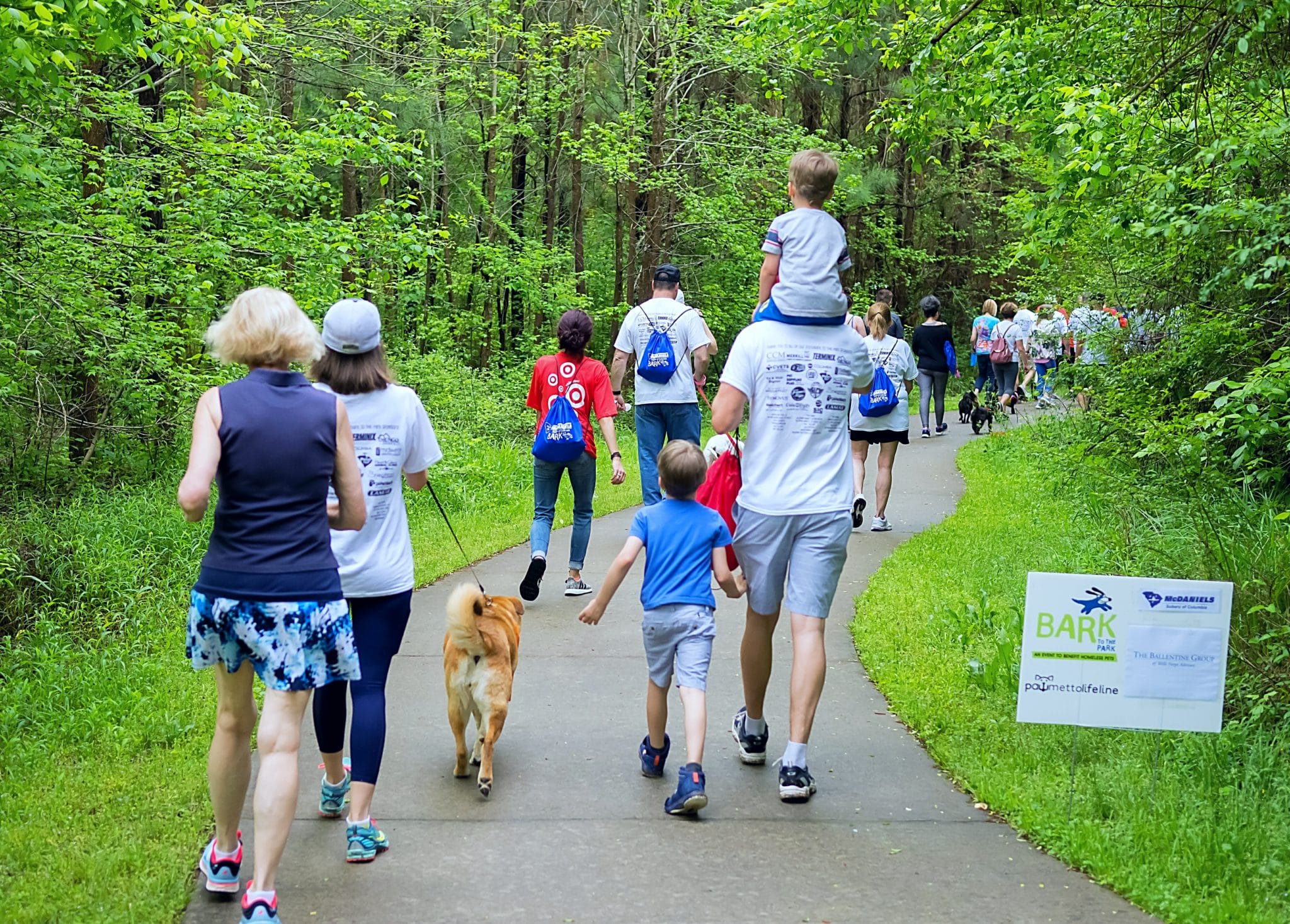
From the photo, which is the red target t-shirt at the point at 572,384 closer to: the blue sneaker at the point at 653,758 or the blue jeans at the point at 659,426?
the blue jeans at the point at 659,426

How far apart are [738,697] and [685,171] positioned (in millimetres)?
19532

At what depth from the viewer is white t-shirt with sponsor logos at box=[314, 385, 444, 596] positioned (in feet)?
15.0

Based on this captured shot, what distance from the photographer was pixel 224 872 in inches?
166

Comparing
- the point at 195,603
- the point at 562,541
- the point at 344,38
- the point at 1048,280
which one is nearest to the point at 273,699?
the point at 195,603

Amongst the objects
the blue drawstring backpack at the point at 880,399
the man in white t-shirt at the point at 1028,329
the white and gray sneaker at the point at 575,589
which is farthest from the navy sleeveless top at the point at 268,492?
the man in white t-shirt at the point at 1028,329

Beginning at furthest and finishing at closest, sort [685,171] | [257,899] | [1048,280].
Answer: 1. [685,171]
2. [1048,280]
3. [257,899]

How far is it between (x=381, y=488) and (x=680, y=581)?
1.28m

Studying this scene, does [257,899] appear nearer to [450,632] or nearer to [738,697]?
[450,632]

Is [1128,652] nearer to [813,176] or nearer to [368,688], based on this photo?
[813,176]

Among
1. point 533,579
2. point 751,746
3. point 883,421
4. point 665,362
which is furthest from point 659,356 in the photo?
point 751,746

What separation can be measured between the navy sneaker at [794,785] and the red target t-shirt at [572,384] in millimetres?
3849

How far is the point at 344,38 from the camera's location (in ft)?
57.9

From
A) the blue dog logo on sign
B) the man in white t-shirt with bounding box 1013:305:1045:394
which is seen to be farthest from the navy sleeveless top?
the man in white t-shirt with bounding box 1013:305:1045:394

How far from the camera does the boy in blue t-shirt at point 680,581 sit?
17.0ft
